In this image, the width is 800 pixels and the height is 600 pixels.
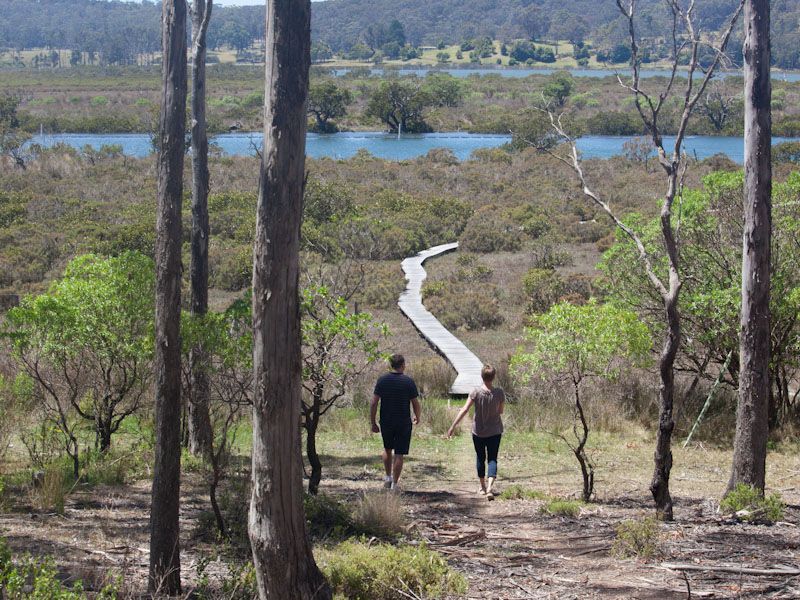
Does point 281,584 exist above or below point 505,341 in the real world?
above

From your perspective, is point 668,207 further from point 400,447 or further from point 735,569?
point 400,447

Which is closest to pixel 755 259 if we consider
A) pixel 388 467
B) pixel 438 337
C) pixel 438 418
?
pixel 388 467

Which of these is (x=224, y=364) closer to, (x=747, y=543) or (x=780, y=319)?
(x=747, y=543)

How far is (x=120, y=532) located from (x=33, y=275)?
1978 cm

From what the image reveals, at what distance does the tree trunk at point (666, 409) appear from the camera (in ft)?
24.9

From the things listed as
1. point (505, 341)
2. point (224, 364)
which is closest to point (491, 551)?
point (224, 364)

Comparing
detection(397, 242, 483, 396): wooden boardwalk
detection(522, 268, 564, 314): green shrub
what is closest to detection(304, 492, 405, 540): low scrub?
detection(397, 242, 483, 396): wooden boardwalk

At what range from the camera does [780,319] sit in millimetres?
12461

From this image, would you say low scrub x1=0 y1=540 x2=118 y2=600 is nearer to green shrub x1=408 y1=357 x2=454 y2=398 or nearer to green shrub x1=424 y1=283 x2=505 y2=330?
green shrub x1=408 y1=357 x2=454 y2=398

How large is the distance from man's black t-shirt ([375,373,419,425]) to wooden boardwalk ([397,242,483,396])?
229 inches

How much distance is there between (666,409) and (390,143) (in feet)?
196

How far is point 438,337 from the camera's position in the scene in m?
19.4

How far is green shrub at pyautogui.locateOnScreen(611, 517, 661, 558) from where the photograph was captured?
278 inches

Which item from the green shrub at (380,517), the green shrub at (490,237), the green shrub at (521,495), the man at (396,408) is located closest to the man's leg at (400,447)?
the man at (396,408)
